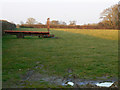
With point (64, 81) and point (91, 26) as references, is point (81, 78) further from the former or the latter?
point (91, 26)

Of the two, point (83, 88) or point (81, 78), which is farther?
point (81, 78)

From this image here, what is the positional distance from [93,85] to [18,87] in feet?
4.30

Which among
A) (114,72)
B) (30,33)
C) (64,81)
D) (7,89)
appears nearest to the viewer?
(7,89)

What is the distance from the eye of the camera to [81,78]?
3248 mm

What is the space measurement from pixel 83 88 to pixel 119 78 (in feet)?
3.30

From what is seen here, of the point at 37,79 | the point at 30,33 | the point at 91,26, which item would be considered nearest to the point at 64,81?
the point at 37,79

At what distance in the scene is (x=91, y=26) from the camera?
46750 millimetres

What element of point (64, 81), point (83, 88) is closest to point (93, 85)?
point (83, 88)

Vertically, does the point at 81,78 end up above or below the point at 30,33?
below

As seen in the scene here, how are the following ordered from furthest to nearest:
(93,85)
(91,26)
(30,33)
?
(91,26) → (30,33) → (93,85)

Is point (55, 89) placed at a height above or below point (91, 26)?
below

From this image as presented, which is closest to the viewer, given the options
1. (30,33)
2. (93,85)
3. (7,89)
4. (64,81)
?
(7,89)

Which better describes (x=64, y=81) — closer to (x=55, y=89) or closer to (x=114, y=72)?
(x=55, y=89)

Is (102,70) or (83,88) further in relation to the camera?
(102,70)
